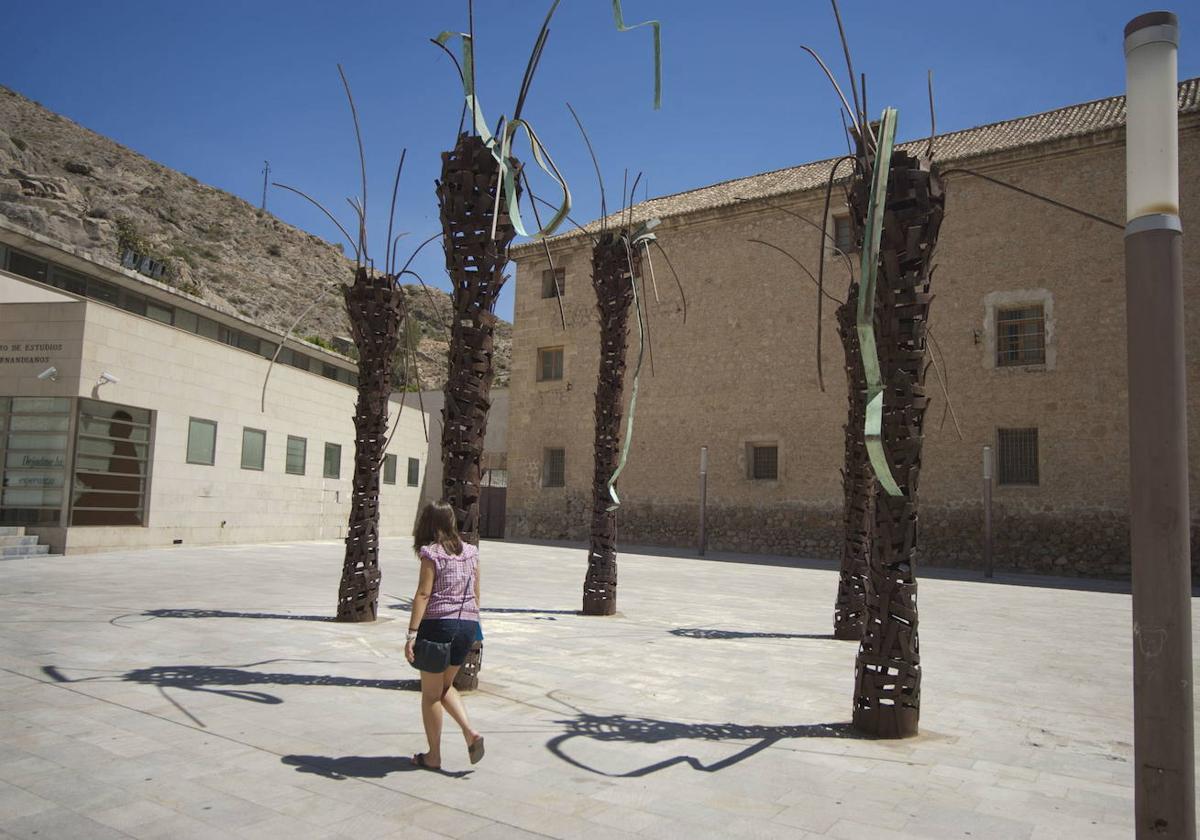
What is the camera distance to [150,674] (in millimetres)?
5977

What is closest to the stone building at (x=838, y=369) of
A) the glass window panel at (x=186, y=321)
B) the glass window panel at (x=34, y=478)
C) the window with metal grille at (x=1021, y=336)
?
the window with metal grille at (x=1021, y=336)

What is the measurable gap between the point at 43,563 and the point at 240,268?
198 ft

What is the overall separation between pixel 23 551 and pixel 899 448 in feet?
50.9

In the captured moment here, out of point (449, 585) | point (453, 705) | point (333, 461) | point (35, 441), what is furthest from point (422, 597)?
point (333, 461)

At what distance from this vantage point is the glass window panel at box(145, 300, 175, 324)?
20438mm

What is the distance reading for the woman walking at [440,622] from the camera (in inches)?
166

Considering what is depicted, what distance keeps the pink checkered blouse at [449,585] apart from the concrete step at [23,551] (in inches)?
537

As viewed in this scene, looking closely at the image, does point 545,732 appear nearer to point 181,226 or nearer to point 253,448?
point 253,448

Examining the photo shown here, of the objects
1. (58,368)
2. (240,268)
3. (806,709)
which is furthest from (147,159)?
(806,709)

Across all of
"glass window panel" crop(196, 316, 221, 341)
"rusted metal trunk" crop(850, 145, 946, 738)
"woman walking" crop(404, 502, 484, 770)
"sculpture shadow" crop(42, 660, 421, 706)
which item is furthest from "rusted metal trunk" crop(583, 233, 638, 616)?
"glass window panel" crop(196, 316, 221, 341)

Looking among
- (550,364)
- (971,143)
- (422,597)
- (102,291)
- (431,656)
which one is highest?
(971,143)

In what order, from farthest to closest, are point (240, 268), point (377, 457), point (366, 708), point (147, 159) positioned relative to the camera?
point (147, 159)
point (240, 268)
point (377, 457)
point (366, 708)

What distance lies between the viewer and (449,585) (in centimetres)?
441

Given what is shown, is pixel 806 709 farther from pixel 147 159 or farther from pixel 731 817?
pixel 147 159
